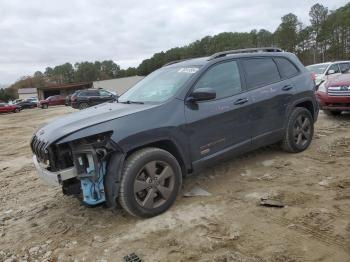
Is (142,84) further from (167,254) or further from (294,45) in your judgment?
(294,45)

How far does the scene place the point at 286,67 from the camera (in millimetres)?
6375

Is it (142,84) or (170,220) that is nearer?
(170,220)

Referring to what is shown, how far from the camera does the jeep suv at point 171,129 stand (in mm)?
4074

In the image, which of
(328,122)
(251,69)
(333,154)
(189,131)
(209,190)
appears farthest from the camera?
(328,122)

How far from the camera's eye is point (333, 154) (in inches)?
252

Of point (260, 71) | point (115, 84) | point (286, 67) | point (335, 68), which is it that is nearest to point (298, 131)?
point (286, 67)

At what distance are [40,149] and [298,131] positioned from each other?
4.20 m

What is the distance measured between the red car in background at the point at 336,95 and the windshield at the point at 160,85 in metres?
5.41

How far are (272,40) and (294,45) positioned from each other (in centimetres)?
571

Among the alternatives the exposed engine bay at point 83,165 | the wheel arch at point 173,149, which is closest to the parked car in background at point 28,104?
the wheel arch at point 173,149

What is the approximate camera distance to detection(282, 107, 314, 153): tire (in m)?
6.22

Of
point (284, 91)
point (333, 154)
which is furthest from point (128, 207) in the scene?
point (333, 154)

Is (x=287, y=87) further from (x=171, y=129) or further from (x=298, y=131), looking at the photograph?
(x=171, y=129)

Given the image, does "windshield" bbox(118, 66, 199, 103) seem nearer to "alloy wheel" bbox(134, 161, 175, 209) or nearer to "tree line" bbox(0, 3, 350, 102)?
"alloy wheel" bbox(134, 161, 175, 209)
